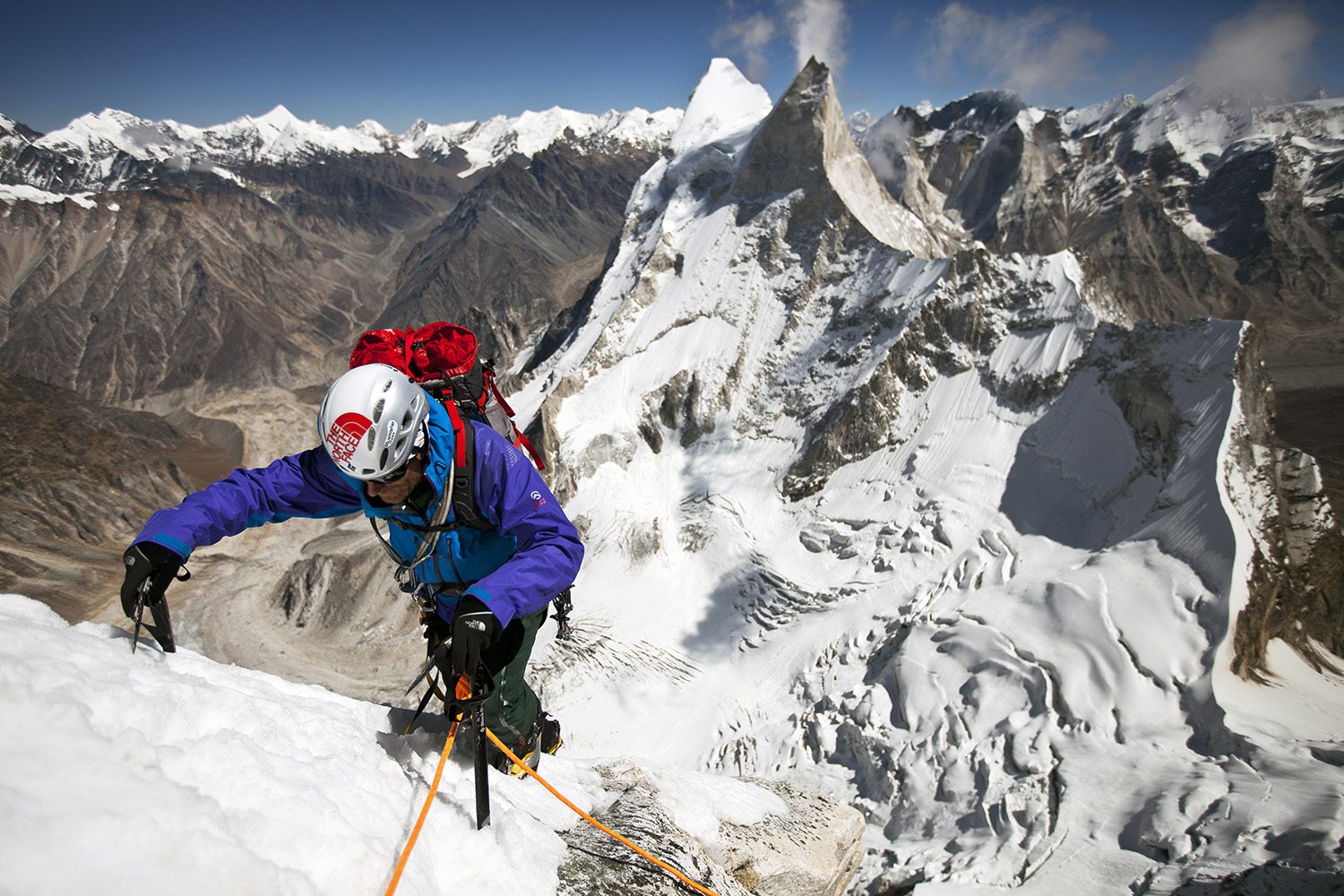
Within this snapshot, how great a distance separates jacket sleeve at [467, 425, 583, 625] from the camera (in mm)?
3691

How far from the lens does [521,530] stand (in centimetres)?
412

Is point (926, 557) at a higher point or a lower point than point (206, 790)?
higher

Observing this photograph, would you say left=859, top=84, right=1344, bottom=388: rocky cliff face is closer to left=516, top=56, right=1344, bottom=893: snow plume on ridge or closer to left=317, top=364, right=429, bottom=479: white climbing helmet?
left=516, top=56, right=1344, bottom=893: snow plume on ridge

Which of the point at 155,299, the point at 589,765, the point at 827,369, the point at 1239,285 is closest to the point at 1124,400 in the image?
the point at 827,369

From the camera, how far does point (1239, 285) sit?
352 ft

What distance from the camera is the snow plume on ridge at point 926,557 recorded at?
12.3 meters

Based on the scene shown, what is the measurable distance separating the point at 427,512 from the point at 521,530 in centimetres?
75

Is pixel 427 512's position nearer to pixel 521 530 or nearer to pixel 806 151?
pixel 521 530

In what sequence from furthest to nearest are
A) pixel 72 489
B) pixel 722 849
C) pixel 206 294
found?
pixel 206 294, pixel 72 489, pixel 722 849

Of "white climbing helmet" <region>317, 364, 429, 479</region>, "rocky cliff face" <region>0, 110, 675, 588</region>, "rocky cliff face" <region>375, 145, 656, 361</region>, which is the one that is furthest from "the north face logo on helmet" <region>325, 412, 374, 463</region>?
"rocky cliff face" <region>375, 145, 656, 361</region>

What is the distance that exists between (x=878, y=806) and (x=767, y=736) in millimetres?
4751

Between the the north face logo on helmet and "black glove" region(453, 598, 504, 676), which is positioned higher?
the the north face logo on helmet

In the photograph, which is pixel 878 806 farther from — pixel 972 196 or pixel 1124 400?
pixel 972 196

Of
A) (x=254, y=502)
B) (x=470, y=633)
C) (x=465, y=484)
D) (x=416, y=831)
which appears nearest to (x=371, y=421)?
(x=465, y=484)
